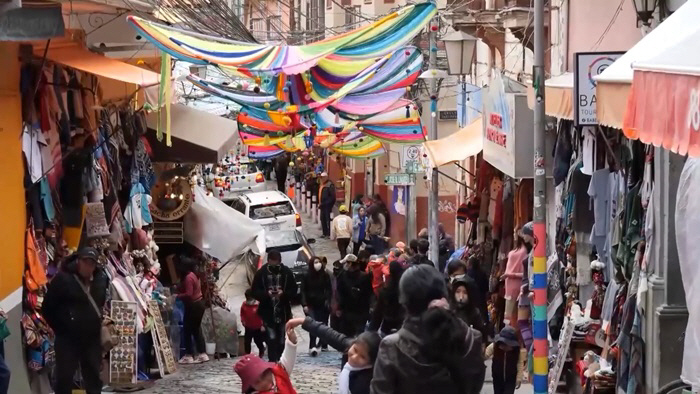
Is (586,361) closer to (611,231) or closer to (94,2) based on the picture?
(611,231)

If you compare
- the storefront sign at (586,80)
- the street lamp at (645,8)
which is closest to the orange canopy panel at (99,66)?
the storefront sign at (586,80)

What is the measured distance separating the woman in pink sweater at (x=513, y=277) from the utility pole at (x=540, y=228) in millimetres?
3457

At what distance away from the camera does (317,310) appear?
64.7ft

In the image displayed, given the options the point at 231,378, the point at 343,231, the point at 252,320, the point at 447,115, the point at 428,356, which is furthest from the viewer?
the point at 447,115

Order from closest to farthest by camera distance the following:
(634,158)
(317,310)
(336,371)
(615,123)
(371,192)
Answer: (615,123) → (634,158) → (336,371) → (317,310) → (371,192)

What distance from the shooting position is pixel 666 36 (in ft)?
27.4

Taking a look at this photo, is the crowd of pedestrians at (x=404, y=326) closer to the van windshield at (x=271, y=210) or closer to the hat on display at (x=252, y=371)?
the hat on display at (x=252, y=371)

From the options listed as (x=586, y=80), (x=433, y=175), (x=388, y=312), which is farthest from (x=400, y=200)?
(x=388, y=312)

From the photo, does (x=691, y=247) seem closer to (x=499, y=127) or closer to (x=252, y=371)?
(x=252, y=371)

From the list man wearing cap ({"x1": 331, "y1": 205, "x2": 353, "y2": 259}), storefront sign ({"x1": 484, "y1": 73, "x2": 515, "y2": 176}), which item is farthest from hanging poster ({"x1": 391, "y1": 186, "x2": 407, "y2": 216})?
storefront sign ({"x1": 484, "y1": 73, "x2": 515, "y2": 176})

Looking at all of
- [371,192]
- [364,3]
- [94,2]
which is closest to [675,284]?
[94,2]

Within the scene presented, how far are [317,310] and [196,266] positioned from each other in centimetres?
226

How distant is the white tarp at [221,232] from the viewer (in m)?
21.0

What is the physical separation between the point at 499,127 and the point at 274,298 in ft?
12.0
